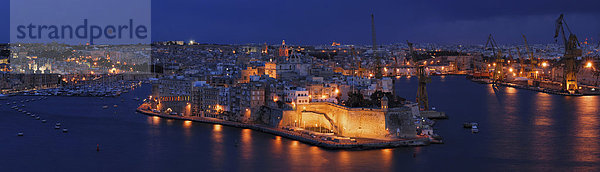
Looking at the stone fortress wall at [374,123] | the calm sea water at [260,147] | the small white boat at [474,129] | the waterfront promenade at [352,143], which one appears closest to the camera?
the calm sea water at [260,147]

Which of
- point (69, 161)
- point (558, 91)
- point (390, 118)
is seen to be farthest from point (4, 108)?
point (558, 91)

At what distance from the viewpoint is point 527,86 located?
108 feet

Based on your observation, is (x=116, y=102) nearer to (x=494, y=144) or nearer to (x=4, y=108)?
(x=4, y=108)

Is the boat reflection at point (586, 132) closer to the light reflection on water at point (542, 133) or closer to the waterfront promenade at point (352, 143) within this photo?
the light reflection on water at point (542, 133)

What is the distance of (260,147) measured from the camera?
13250 mm

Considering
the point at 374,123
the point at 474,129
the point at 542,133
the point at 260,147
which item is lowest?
the point at 260,147

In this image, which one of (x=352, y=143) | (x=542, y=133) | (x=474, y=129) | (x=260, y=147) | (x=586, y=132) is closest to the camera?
(x=352, y=143)

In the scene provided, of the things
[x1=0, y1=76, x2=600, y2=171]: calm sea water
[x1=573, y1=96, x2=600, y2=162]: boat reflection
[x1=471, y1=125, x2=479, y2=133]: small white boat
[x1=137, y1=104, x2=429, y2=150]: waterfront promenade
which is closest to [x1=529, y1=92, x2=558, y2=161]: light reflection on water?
[x1=0, y1=76, x2=600, y2=171]: calm sea water

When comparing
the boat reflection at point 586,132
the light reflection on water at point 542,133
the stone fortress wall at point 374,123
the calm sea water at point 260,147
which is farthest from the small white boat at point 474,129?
the stone fortress wall at point 374,123

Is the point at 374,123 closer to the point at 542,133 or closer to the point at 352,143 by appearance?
the point at 352,143

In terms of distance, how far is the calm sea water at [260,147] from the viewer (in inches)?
460

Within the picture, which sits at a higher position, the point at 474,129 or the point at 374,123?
the point at 374,123

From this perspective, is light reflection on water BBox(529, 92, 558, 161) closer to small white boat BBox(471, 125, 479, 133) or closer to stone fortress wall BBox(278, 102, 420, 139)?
small white boat BBox(471, 125, 479, 133)

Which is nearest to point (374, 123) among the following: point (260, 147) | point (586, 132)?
point (260, 147)
